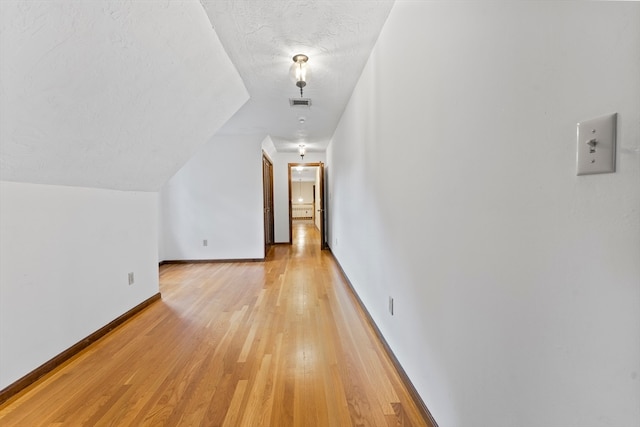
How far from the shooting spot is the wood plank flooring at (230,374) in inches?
58.1

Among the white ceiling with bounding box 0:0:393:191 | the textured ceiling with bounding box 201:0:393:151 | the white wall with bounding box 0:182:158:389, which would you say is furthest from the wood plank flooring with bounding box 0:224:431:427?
the textured ceiling with bounding box 201:0:393:151

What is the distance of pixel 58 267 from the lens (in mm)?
1990

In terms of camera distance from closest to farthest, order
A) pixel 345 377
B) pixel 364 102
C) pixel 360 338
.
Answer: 1. pixel 345 377
2. pixel 360 338
3. pixel 364 102

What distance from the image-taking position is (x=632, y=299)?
0.53 metres

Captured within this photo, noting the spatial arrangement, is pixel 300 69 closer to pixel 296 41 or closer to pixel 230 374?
pixel 296 41

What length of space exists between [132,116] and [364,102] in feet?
6.19

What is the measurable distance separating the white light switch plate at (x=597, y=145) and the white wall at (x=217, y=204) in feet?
16.2

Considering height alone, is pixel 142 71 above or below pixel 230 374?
above

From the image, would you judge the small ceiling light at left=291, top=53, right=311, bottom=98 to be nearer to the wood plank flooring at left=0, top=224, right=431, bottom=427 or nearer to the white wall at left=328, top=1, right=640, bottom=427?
the white wall at left=328, top=1, right=640, bottom=427

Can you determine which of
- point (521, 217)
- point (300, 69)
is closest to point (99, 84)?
point (300, 69)

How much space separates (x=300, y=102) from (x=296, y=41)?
4.28ft

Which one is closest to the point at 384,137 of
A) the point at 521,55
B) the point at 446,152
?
the point at 446,152

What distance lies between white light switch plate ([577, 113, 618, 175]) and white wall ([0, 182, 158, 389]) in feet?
8.29

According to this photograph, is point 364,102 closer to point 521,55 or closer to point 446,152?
point 446,152
